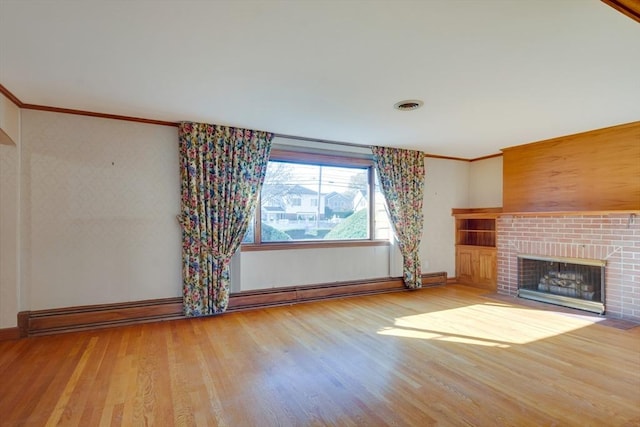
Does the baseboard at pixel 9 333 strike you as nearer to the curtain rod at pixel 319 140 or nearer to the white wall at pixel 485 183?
the curtain rod at pixel 319 140

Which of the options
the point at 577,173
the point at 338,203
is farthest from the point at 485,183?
the point at 338,203

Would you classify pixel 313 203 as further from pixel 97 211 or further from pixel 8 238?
pixel 8 238

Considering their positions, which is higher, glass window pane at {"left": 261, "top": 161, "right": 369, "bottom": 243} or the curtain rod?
the curtain rod

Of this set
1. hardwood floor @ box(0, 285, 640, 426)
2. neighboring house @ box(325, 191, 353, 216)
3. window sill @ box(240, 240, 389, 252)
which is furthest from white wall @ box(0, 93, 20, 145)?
neighboring house @ box(325, 191, 353, 216)

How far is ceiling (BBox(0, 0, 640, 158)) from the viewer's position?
1800mm

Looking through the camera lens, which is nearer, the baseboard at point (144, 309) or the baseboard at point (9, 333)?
the baseboard at point (9, 333)

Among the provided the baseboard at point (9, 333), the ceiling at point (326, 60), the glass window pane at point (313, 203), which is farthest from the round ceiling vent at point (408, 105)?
the baseboard at point (9, 333)

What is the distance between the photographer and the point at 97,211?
3562mm

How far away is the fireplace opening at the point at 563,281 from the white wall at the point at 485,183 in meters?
1.24

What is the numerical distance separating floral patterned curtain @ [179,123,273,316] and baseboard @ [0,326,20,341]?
5.11 ft

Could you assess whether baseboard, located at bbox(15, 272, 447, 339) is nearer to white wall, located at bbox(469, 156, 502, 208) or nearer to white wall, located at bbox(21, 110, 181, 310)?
white wall, located at bbox(21, 110, 181, 310)

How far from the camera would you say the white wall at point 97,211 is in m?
3.33

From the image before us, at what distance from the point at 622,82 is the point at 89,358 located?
515cm

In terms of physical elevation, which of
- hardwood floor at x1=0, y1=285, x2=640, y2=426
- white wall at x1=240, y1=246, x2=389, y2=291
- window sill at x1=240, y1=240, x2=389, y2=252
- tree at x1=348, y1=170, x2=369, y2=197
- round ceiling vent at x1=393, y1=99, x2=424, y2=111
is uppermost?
round ceiling vent at x1=393, y1=99, x2=424, y2=111
